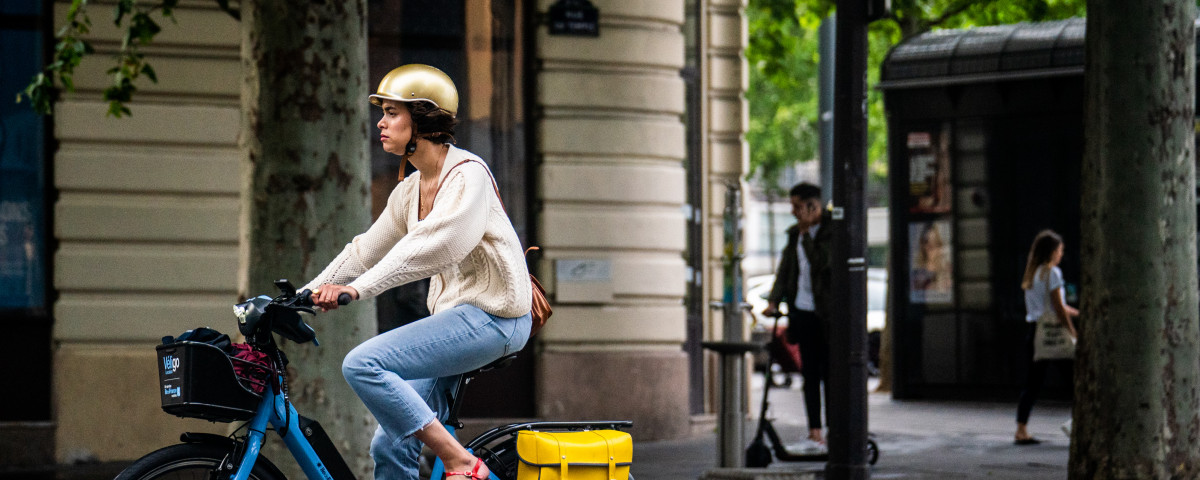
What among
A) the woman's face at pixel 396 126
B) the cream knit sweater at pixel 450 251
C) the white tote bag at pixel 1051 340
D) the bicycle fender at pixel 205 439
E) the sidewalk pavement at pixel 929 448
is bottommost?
the sidewalk pavement at pixel 929 448

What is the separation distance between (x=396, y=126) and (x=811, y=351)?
523 cm

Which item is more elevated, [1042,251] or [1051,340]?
[1042,251]

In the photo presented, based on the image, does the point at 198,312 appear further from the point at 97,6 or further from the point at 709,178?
the point at 709,178

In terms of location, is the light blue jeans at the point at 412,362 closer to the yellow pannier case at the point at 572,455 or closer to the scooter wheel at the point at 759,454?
the yellow pannier case at the point at 572,455

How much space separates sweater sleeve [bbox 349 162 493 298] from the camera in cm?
393

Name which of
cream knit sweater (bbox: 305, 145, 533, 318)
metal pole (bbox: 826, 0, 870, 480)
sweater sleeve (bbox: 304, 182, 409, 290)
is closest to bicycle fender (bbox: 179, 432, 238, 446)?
cream knit sweater (bbox: 305, 145, 533, 318)

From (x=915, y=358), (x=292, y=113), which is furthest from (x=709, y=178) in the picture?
(x=292, y=113)

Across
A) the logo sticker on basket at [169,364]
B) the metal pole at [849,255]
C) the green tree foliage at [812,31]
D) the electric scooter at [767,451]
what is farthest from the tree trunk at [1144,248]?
the logo sticker on basket at [169,364]

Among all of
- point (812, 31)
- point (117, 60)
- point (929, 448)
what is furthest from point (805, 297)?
point (812, 31)

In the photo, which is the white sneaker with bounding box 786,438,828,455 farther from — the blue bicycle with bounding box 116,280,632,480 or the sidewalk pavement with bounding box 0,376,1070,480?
the blue bicycle with bounding box 116,280,632,480

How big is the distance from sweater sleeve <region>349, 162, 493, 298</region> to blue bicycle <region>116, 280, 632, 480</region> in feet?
0.48

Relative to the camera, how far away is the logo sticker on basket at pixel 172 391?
3780mm

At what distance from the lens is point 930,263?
14.3m

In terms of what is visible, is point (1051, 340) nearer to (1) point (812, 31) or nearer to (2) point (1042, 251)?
(2) point (1042, 251)
